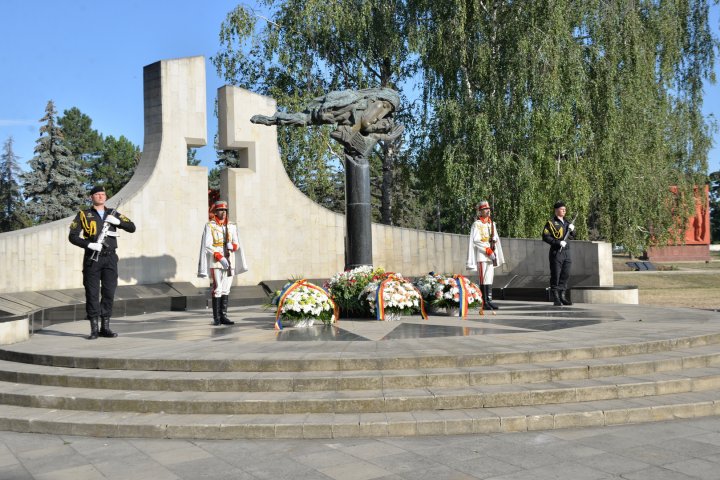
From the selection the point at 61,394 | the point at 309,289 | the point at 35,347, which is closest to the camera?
the point at 61,394

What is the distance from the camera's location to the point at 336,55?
29.7 m

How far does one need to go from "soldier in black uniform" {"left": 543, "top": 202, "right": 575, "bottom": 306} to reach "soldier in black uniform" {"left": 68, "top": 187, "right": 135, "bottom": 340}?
7741mm

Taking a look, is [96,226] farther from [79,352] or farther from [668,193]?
[668,193]

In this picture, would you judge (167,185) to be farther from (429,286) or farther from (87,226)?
(429,286)

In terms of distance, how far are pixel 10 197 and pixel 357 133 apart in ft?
169

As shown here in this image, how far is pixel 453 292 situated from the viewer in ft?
37.9

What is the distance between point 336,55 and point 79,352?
77.6ft

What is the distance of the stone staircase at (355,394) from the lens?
591 centimetres

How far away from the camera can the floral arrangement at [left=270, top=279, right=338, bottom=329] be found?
1009 cm

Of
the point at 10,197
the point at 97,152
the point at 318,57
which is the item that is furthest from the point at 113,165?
the point at 318,57

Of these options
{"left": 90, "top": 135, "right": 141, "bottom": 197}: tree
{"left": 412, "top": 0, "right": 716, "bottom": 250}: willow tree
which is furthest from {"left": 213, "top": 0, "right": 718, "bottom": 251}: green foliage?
{"left": 90, "top": 135, "right": 141, "bottom": 197}: tree

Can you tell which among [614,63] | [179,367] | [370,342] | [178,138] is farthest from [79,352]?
[614,63]

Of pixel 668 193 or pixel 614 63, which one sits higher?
pixel 614 63

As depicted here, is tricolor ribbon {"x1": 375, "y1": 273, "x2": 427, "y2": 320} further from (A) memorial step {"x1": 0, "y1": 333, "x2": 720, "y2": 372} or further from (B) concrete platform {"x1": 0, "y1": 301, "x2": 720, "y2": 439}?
(A) memorial step {"x1": 0, "y1": 333, "x2": 720, "y2": 372}
